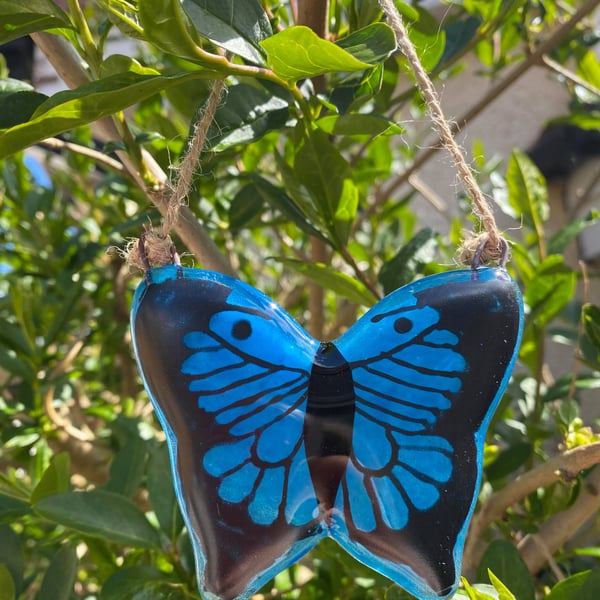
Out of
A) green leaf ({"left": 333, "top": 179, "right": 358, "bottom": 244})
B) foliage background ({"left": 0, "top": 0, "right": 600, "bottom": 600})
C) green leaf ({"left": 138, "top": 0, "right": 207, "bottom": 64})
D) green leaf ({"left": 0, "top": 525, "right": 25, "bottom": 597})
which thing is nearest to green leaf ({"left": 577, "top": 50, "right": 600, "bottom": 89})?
foliage background ({"left": 0, "top": 0, "right": 600, "bottom": 600})

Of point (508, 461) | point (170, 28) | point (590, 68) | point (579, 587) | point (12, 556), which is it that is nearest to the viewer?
point (170, 28)

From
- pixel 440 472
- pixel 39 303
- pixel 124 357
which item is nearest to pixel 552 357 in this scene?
pixel 124 357

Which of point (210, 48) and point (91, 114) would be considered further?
point (210, 48)

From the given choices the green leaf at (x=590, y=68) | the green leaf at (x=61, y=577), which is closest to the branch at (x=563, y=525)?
the green leaf at (x=61, y=577)

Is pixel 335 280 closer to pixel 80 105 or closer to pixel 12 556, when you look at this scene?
pixel 80 105

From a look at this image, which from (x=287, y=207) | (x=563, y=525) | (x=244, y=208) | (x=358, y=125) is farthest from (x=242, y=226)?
(x=563, y=525)

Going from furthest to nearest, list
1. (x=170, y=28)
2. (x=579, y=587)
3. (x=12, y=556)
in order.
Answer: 1. (x=12, y=556)
2. (x=579, y=587)
3. (x=170, y=28)

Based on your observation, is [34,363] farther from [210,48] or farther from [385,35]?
[385,35]
